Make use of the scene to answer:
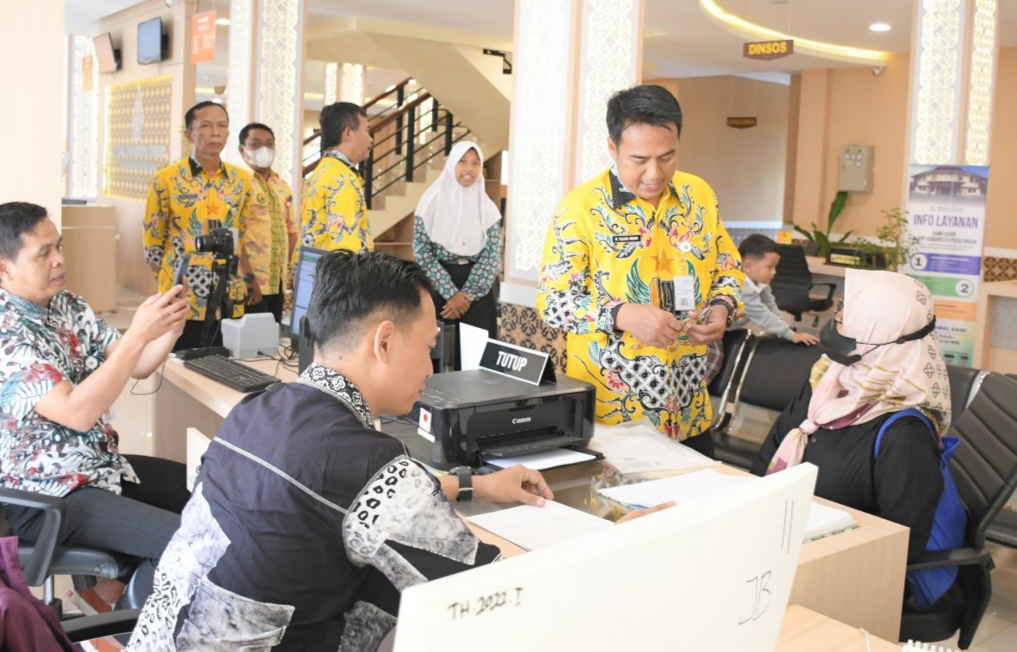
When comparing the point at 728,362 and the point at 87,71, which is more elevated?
the point at 87,71

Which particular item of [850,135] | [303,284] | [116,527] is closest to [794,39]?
[850,135]

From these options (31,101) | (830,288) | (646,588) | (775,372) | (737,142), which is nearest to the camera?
(646,588)

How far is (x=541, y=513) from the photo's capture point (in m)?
1.96

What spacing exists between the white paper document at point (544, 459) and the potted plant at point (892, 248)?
4.64m

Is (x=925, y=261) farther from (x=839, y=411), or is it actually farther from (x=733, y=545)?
(x=733, y=545)

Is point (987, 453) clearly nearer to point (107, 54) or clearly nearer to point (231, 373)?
point (231, 373)

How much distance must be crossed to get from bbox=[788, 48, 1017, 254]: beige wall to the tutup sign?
4.35 metres

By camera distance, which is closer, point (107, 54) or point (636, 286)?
point (636, 286)

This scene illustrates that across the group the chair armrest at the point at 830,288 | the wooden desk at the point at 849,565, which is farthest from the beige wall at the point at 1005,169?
the wooden desk at the point at 849,565

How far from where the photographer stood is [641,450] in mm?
2426

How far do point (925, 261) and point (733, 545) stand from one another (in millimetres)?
6009

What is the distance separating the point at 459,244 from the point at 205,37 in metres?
3.15

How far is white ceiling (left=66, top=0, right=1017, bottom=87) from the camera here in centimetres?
973

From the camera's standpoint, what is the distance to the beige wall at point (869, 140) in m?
11.8
